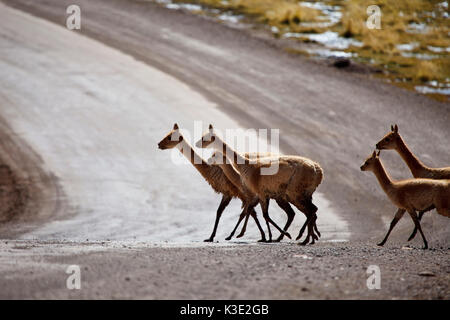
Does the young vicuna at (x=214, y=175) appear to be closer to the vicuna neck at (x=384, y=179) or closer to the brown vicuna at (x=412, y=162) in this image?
the vicuna neck at (x=384, y=179)

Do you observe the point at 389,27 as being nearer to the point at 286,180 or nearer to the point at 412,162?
the point at 412,162

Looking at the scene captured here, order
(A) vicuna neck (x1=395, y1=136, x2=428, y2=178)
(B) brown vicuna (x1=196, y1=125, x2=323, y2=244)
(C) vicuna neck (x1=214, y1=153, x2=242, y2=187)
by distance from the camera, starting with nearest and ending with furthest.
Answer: (B) brown vicuna (x1=196, y1=125, x2=323, y2=244)
(C) vicuna neck (x1=214, y1=153, x2=242, y2=187)
(A) vicuna neck (x1=395, y1=136, x2=428, y2=178)

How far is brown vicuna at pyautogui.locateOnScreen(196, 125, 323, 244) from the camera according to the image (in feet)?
53.1

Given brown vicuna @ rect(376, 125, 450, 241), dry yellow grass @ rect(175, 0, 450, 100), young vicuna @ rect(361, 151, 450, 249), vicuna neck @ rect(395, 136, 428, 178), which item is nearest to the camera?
young vicuna @ rect(361, 151, 450, 249)

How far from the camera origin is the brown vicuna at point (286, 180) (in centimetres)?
1619

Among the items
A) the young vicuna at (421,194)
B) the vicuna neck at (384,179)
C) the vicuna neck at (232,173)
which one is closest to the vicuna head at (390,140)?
the vicuna neck at (384,179)

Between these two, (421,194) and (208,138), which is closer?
(421,194)

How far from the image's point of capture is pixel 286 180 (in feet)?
53.2

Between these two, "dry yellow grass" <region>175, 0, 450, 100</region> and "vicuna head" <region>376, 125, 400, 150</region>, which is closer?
"vicuna head" <region>376, 125, 400, 150</region>

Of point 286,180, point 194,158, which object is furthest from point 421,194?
point 194,158

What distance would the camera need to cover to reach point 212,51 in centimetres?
3653

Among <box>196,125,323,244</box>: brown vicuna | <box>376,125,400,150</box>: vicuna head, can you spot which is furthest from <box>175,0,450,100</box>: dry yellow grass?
<box>196,125,323,244</box>: brown vicuna

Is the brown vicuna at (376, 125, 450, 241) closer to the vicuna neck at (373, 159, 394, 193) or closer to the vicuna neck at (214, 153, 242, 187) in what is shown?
the vicuna neck at (373, 159, 394, 193)

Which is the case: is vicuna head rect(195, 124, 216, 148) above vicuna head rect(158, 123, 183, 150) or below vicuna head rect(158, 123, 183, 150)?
above
